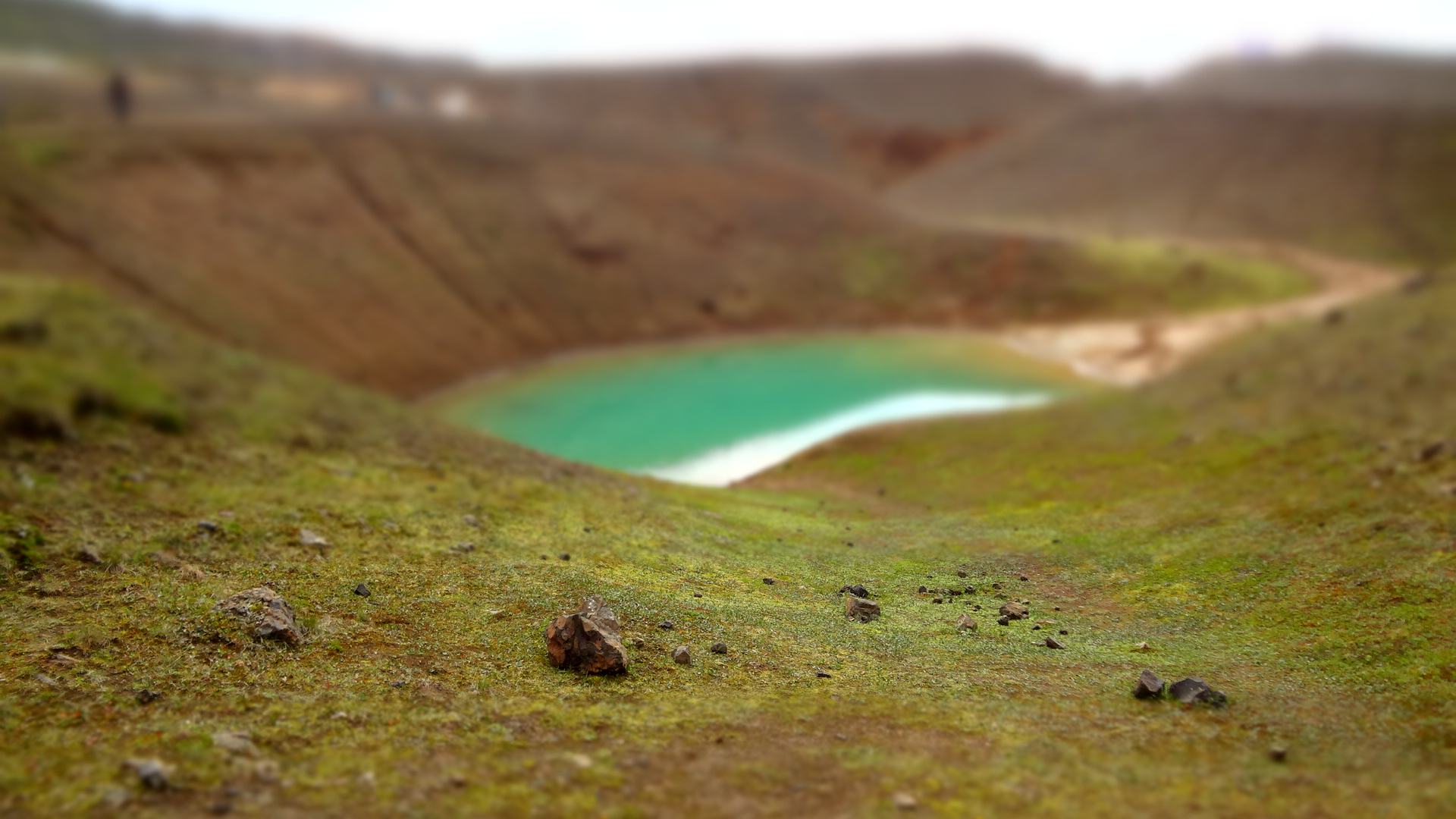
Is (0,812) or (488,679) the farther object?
(488,679)

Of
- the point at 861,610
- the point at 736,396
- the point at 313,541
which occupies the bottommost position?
the point at 861,610

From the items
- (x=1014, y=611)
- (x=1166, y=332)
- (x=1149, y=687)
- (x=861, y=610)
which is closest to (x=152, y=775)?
(x=861, y=610)

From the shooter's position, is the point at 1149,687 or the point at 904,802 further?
the point at 1149,687

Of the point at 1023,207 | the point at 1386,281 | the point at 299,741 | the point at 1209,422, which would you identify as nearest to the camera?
the point at 299,741

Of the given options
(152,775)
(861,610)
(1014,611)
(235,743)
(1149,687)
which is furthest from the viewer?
(1014,611)

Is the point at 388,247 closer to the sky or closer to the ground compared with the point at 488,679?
closer to the sky

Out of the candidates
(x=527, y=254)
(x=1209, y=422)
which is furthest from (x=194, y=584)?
Result: (x=527, y=254)

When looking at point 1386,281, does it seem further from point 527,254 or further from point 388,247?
point 388,247

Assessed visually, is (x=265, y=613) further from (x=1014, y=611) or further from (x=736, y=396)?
(x=736, y=396)
